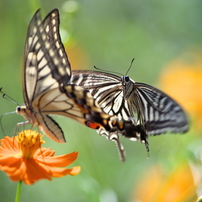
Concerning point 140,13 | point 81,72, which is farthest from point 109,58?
point 81,72

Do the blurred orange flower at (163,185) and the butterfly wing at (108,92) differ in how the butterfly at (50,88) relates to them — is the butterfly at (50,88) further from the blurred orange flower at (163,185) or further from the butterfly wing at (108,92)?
the blurred orange flower at (163,185)

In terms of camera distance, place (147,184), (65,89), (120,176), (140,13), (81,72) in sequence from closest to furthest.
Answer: (65,89)
(81,72)
(147,184)
(120,176)
(140,13)

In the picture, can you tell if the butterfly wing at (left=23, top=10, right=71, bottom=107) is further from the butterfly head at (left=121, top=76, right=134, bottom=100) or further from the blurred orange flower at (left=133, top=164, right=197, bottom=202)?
the blurred orange flower at (left=133, top=164, right=197, bottom=202)

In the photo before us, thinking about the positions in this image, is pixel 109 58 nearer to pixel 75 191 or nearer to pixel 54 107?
pixel 75 191

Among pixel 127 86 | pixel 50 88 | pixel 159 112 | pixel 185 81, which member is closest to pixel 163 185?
pixel 159 112

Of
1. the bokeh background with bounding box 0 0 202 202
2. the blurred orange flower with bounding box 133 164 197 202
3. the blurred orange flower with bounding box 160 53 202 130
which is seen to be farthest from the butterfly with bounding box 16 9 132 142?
the blurred orange flower with bounding box 160 53 202 130
